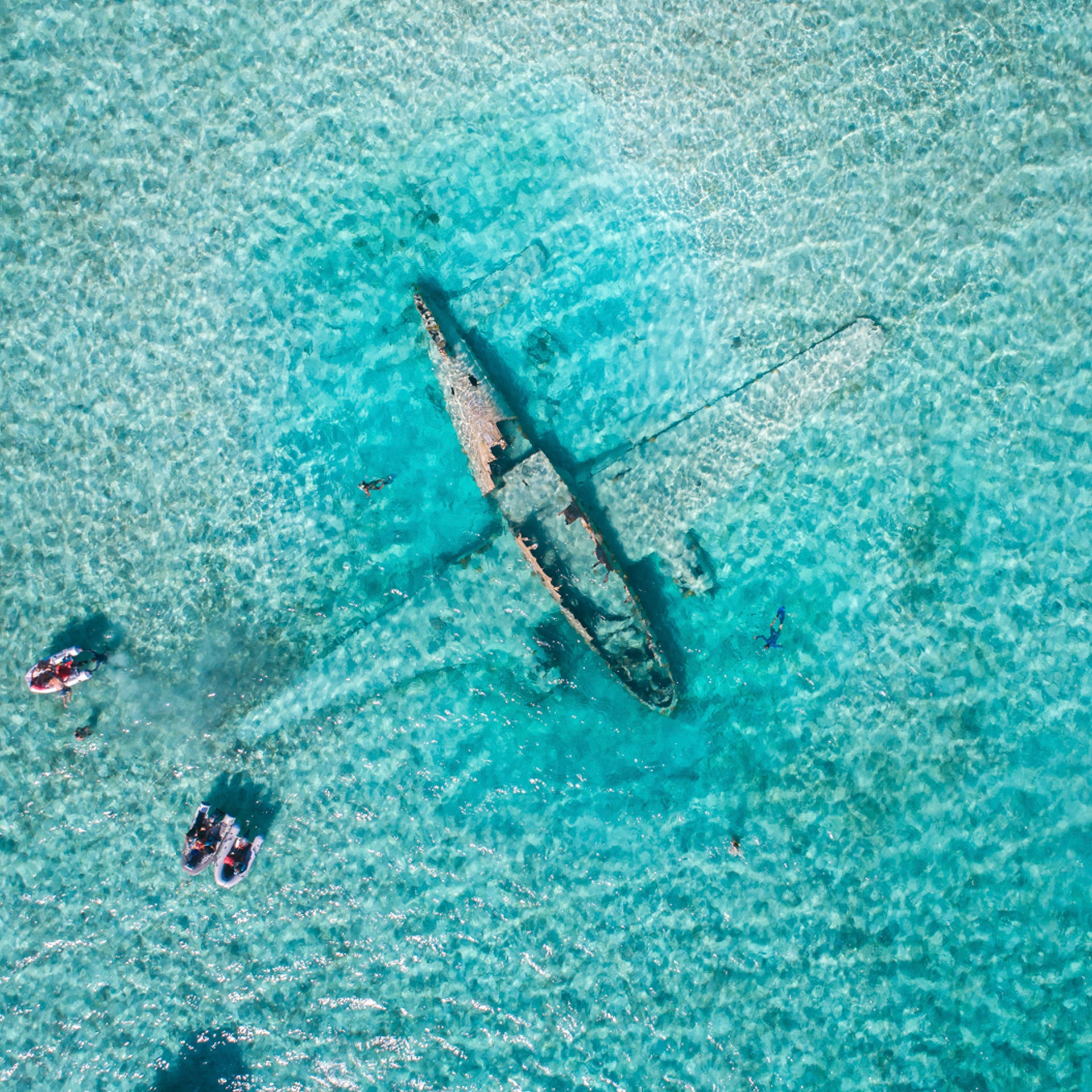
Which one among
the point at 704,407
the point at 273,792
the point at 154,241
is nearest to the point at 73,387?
the point at 154,241

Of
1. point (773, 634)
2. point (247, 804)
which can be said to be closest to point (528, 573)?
point (773, 634)

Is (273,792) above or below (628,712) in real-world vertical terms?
below

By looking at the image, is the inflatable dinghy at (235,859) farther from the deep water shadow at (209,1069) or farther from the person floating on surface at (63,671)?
the person floating on surface at (63,671)

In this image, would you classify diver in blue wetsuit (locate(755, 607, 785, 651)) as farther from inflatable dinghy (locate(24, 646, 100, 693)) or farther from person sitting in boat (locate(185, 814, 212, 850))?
inflatable dinghy (locate(24, 646, 100, 693))

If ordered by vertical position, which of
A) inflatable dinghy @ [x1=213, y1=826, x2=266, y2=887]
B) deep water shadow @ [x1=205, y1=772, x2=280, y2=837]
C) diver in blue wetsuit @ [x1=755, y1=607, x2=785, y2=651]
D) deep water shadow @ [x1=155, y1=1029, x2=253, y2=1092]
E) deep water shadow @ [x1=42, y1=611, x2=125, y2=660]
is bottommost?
deep water shadow @ [x1=155, y1=1029, x2=253, y2=1092]

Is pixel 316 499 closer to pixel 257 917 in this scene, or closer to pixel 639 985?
pixel 257 917

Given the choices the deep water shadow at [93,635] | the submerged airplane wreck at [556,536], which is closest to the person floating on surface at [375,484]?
the submerged airplane wreck at [556,536]

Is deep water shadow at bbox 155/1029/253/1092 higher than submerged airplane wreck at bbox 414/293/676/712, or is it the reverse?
submerged airplane wreck at bbox 414/293/676/712

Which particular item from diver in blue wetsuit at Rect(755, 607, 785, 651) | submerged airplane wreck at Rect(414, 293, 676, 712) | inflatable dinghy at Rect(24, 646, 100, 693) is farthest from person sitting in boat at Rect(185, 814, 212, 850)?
diver in blue wetsuit at Rect(755, 607, 785, 651)
